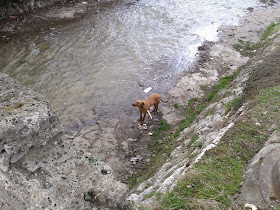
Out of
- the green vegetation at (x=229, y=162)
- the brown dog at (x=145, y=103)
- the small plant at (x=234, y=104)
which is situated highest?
the green vegetation at (x=229, y=162)

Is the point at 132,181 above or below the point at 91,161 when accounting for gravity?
below

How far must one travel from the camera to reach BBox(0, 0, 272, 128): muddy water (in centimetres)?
1134

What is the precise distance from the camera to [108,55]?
14789 mm

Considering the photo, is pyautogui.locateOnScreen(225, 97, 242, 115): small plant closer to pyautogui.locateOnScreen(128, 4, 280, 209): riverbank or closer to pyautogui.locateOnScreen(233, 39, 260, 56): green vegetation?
pyautogui.locateOnScreen(128, 4, 280, 209): riverbank

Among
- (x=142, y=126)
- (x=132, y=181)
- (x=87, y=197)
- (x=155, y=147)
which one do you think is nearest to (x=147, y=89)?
(x=142, y=126)

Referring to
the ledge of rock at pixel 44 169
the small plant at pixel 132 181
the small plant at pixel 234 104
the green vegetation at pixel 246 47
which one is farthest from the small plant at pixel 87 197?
the green vegetation at pixel 246 47

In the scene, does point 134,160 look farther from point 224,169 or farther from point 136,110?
point 224,169

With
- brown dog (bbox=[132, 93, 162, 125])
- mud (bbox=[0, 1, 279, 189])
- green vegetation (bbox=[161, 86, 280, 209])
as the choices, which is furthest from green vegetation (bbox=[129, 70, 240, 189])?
green vegetation (bbox=[161, 86, 280, 209])

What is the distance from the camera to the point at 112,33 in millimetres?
17234

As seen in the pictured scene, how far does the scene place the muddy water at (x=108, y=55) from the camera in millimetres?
11336

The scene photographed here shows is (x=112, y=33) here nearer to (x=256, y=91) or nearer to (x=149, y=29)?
(x=149, y=29)

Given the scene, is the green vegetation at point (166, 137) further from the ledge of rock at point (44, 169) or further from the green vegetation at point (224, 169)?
the ledge of rock at point (44, 169)

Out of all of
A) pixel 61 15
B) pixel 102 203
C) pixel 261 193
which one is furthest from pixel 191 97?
pixel 61 15

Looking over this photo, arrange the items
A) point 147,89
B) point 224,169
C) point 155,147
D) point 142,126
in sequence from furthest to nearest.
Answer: point 147,89 → point 142,126 → point 155,147 → point 224,169
